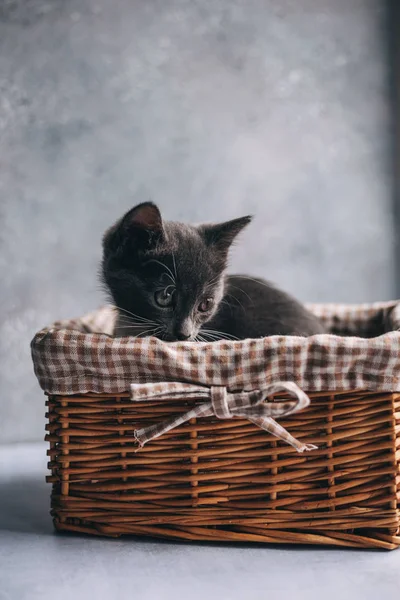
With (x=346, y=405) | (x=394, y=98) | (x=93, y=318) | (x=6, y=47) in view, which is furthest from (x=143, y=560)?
(x=394, y=98)

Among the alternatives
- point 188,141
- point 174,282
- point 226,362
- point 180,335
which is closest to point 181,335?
point 180,335

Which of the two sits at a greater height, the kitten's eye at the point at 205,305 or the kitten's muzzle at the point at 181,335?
the kitten's eye at the point at 205,305

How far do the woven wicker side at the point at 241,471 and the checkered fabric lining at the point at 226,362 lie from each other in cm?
4

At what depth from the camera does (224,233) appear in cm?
132

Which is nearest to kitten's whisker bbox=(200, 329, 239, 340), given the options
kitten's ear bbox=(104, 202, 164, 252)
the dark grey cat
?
the dark grey cat

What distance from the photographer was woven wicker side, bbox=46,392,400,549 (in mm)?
1017

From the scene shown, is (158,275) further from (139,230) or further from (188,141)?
(188,141)

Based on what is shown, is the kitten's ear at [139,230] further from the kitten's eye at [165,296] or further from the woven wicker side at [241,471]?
the woven wicker side at [241,471]

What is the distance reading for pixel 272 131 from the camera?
6.38 feet

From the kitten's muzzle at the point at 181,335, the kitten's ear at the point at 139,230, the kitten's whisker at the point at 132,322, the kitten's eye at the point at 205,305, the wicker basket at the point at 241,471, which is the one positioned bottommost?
the wicker basket at the point at 241,471

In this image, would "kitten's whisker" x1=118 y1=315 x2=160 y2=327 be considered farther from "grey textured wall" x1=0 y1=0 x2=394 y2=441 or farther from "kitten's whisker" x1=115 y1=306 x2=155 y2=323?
"grey textured wall" x1=0 y1=0 x2=394 y2=441

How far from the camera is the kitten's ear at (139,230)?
1164 mm

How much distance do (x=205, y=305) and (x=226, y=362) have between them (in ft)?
1.02

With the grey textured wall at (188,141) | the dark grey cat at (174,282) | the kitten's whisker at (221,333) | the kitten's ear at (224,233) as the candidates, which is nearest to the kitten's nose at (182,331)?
the dark grey cat at (174,282)
